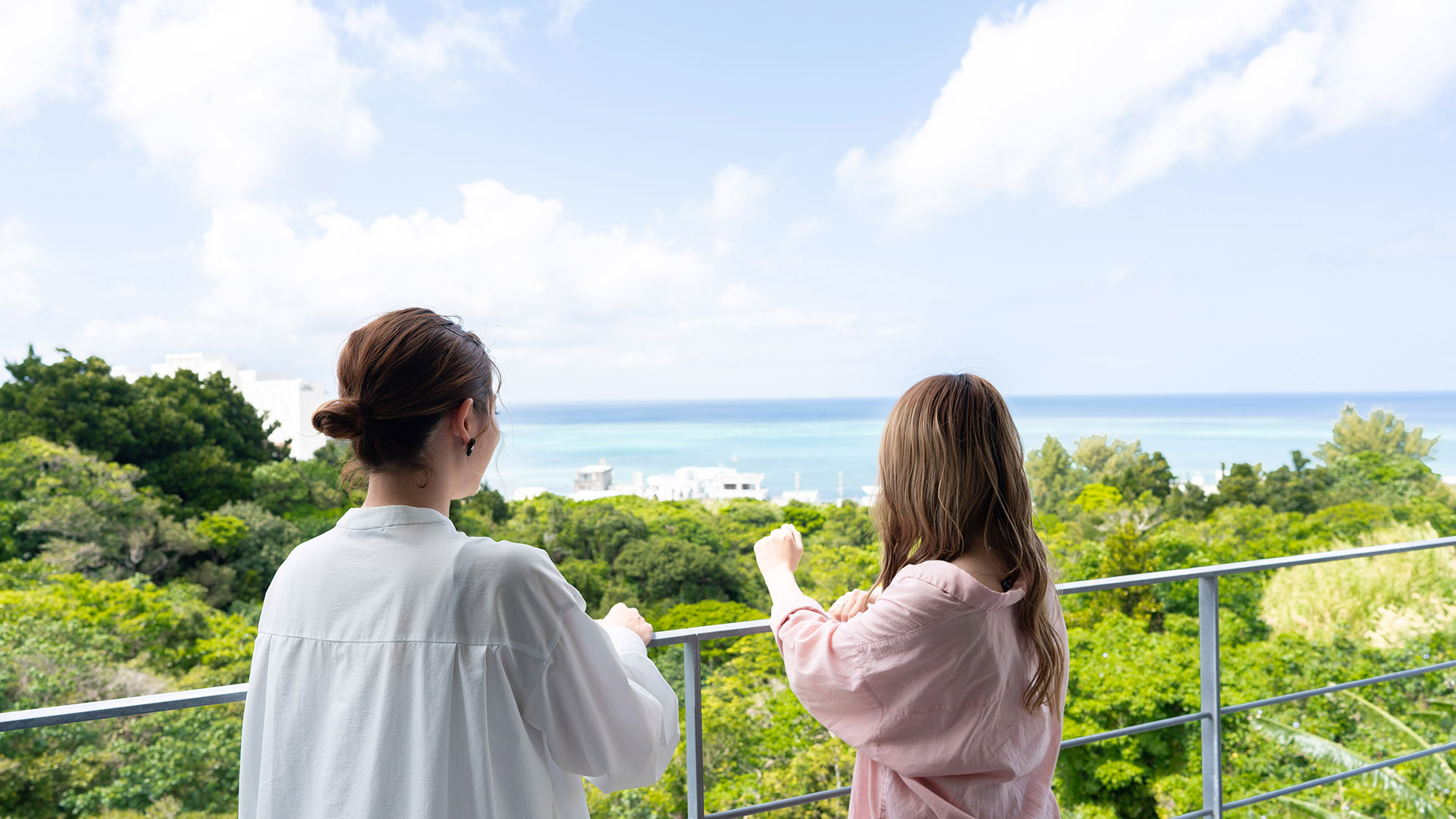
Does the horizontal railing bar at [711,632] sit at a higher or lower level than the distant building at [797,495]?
higher

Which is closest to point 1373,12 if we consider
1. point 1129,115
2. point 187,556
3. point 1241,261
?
point 1129,115

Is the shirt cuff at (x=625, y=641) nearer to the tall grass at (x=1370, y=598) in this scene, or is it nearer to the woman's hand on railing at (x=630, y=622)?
the woman's hand on railing at (x=630, y=622)

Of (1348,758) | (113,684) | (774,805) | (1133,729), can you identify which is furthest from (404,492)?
(113,684)

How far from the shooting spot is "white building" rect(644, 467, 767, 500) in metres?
20.6

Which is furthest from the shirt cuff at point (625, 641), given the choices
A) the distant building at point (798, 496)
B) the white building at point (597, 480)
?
the white building at point (597, 480)

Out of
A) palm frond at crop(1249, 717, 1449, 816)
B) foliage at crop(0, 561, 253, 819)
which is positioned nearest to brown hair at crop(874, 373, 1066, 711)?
palm frond at crop(1249, 717, 1449, 816)

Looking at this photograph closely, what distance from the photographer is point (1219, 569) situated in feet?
5.01

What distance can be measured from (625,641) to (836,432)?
35.5m

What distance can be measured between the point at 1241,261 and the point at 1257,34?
33.3 feet

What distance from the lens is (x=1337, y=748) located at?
4.60 metres

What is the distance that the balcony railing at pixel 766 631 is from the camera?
882 mm

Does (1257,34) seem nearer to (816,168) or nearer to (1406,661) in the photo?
(816,168)

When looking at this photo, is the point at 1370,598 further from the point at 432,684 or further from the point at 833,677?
the point at 432,684

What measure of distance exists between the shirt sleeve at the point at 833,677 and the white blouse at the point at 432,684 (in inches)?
9.3
